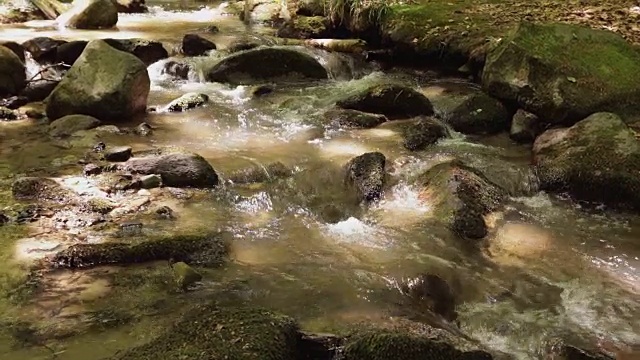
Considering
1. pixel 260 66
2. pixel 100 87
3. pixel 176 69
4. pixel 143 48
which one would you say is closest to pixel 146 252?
pixel 100 87

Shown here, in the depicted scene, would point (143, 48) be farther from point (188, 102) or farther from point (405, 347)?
point (405, 347)

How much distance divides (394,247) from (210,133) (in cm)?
336

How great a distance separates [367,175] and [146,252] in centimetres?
257

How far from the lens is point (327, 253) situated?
4598mm

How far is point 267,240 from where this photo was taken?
4.73 m

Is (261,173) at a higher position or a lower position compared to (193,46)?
lower

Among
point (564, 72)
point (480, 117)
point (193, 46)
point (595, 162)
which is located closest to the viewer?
point (595, 162)

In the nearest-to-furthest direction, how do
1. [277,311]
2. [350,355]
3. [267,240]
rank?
[350,355], [277,311], [267,240]

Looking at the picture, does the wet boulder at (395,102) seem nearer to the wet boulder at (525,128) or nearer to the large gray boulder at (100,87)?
the wet boulder at (525,128)

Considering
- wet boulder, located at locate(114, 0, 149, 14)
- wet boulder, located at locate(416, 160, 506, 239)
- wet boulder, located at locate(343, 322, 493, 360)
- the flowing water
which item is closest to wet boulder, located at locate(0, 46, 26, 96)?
the flowing water

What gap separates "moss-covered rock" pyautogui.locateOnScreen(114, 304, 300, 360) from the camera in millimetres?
2932

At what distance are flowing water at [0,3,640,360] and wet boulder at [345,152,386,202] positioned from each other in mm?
134

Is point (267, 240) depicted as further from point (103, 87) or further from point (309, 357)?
point (103, 87)

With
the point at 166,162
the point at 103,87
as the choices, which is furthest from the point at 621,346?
the point at 103,87
